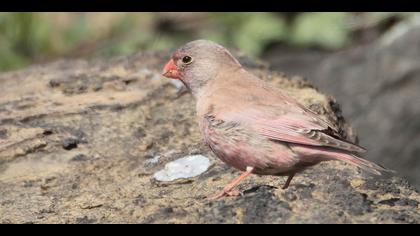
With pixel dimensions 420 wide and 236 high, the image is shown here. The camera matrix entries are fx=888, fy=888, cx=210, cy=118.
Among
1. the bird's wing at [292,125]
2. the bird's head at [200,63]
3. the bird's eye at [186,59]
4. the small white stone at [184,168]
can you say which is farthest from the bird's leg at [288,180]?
the bird's eye at [186,59]

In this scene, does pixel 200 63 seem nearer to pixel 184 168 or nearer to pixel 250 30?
pixel 184 168

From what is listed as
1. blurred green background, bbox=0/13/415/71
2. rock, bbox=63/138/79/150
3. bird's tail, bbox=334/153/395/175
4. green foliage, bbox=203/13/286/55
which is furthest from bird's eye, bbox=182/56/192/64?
green foliage, bbox=203/13/286/55

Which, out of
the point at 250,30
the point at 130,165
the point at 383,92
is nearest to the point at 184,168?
the point at 130,165

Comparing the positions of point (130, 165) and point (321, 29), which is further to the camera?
point (321, 29)

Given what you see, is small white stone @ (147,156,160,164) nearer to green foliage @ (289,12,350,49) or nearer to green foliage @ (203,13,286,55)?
green foliage @ (203,13,286,55)

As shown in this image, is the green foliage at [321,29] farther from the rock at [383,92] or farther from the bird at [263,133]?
the bird at [263,133]

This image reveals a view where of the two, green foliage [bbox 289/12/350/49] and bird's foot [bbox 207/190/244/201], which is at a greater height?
green foliage [bbox 289/12/350/49]
